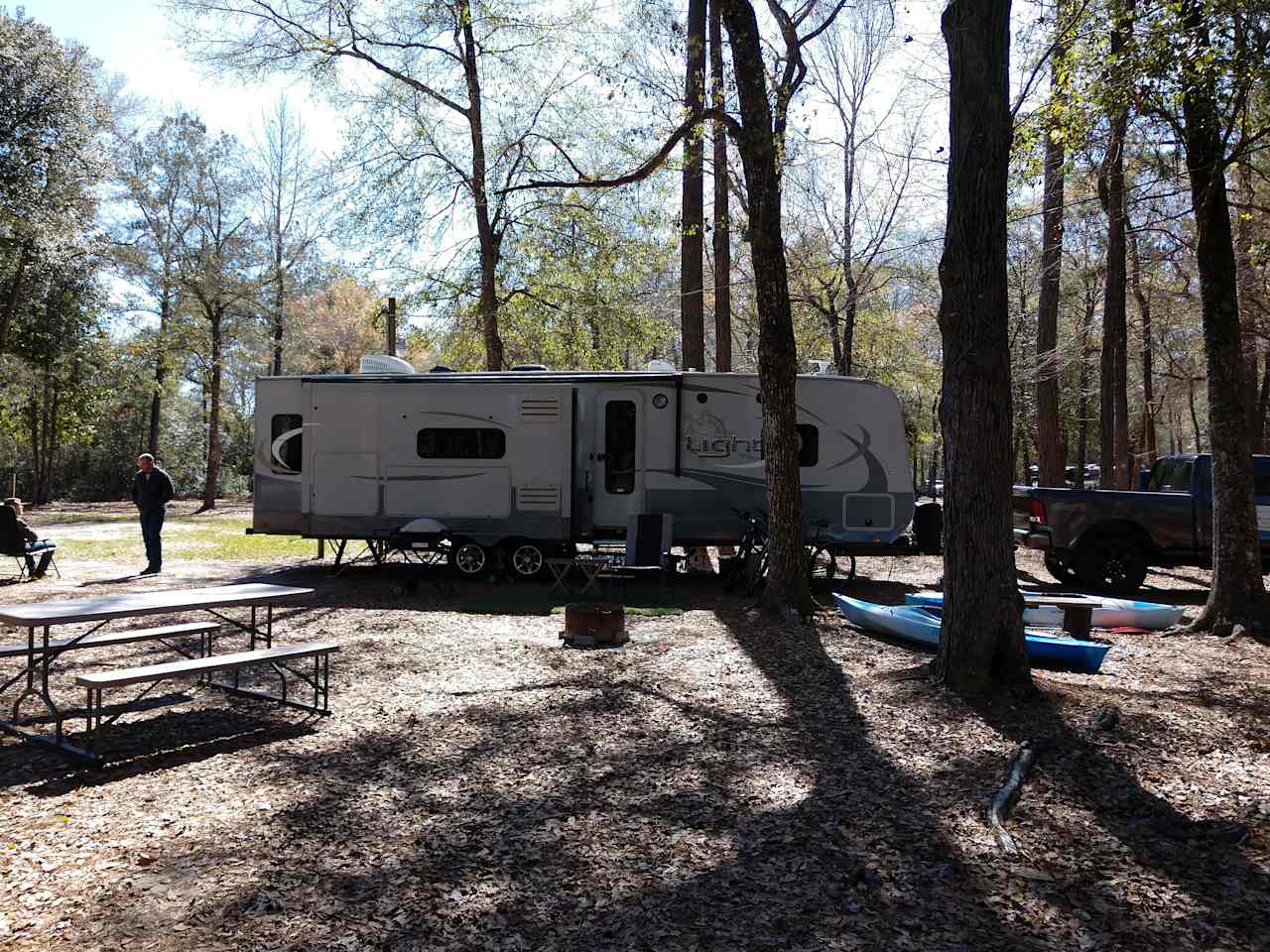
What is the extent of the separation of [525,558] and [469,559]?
2.49 feet

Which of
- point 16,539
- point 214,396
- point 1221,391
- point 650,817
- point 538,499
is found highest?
point 214,396

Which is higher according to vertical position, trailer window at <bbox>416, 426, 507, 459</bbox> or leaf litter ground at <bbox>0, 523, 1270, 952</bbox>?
trailer window at <bbox>416, 426, 507, 459</bbox>

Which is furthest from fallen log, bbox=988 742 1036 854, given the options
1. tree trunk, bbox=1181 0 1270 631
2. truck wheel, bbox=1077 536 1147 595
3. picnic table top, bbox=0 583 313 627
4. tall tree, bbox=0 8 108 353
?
tall tree, bbox=0 8 108 353

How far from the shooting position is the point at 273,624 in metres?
8.75

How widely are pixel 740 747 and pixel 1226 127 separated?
7.49 metres

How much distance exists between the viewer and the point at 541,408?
12.4 meters

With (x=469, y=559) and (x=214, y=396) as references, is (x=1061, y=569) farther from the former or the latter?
(x=214, y=396)

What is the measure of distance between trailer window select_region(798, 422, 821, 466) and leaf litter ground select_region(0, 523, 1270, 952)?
5993 millimetres

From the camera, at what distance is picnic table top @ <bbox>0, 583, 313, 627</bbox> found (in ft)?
15.7

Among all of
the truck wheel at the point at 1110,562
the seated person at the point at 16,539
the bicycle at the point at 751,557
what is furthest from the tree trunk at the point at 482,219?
the truck wheel at the point at 1110,562

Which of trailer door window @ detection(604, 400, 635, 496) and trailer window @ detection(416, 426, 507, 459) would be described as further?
trailer door window @ detection(604, 400, 635, 496)

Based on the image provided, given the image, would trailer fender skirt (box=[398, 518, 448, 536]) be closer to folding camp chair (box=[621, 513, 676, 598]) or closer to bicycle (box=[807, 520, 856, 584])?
folding camp chair (box=[621, 513, 676, 598])

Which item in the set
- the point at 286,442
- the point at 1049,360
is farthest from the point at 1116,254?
the point at 286,442

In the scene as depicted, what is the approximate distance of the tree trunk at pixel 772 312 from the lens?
9.02 m
